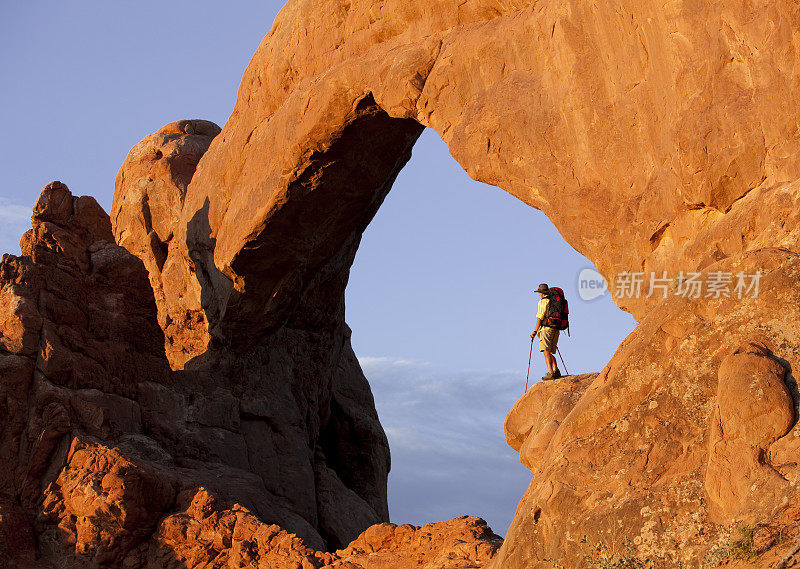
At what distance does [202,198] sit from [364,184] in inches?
129

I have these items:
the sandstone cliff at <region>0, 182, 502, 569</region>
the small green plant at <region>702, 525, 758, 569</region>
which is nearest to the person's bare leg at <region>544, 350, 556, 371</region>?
the sandstone cliff at <region>0, 182, 502, 569</region>

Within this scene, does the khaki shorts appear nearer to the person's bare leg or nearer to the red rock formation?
the person's bare leg

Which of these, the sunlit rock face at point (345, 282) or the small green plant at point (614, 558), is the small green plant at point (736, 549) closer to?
the sunlit rock face at point (345, 282)

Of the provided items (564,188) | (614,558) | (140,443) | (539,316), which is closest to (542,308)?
(539,316)

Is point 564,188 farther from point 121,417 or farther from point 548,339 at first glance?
point 121,417

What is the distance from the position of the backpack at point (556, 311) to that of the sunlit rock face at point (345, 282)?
990 millimetres

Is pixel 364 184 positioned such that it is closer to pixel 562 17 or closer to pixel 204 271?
pixel 204 271

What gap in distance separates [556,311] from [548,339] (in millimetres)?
347

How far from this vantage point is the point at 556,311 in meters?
11.5

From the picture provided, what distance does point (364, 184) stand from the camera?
14.6 metres

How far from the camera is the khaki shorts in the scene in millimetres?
11414

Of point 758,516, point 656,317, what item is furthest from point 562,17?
point 758,516

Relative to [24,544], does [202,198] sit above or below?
above

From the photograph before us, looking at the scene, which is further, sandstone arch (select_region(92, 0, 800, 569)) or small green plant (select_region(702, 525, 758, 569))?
sandstone arch (select_region(92, 0, 800, 569))
